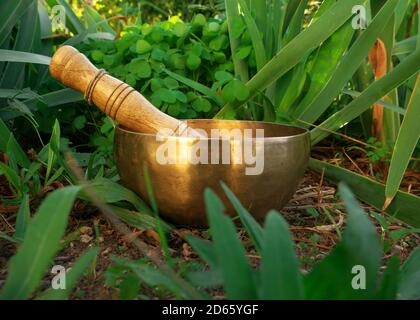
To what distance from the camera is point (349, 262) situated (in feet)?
2.25

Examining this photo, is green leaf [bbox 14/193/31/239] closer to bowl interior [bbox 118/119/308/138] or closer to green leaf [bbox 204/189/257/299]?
bowl interior [bbox 118/119/308/138]

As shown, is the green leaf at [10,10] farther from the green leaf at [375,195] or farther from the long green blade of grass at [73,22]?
the green leaf at [375,195]

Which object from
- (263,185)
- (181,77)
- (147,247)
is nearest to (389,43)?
(181,77)

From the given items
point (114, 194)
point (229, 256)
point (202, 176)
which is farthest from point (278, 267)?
point (114, 194)

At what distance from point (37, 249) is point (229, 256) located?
0.24 m

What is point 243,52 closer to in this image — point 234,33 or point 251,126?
point 234,33

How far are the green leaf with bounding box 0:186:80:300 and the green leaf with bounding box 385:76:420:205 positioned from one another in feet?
2.52

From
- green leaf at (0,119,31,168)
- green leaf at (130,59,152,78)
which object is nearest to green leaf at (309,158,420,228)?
green leaf at (130,59,152,78)

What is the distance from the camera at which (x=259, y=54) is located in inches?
61.7

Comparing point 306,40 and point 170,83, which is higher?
point 306,40

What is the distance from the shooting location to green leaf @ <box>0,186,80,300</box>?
732mm

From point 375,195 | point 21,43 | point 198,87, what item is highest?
point 21,43

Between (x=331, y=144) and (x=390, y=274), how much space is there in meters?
1.14
